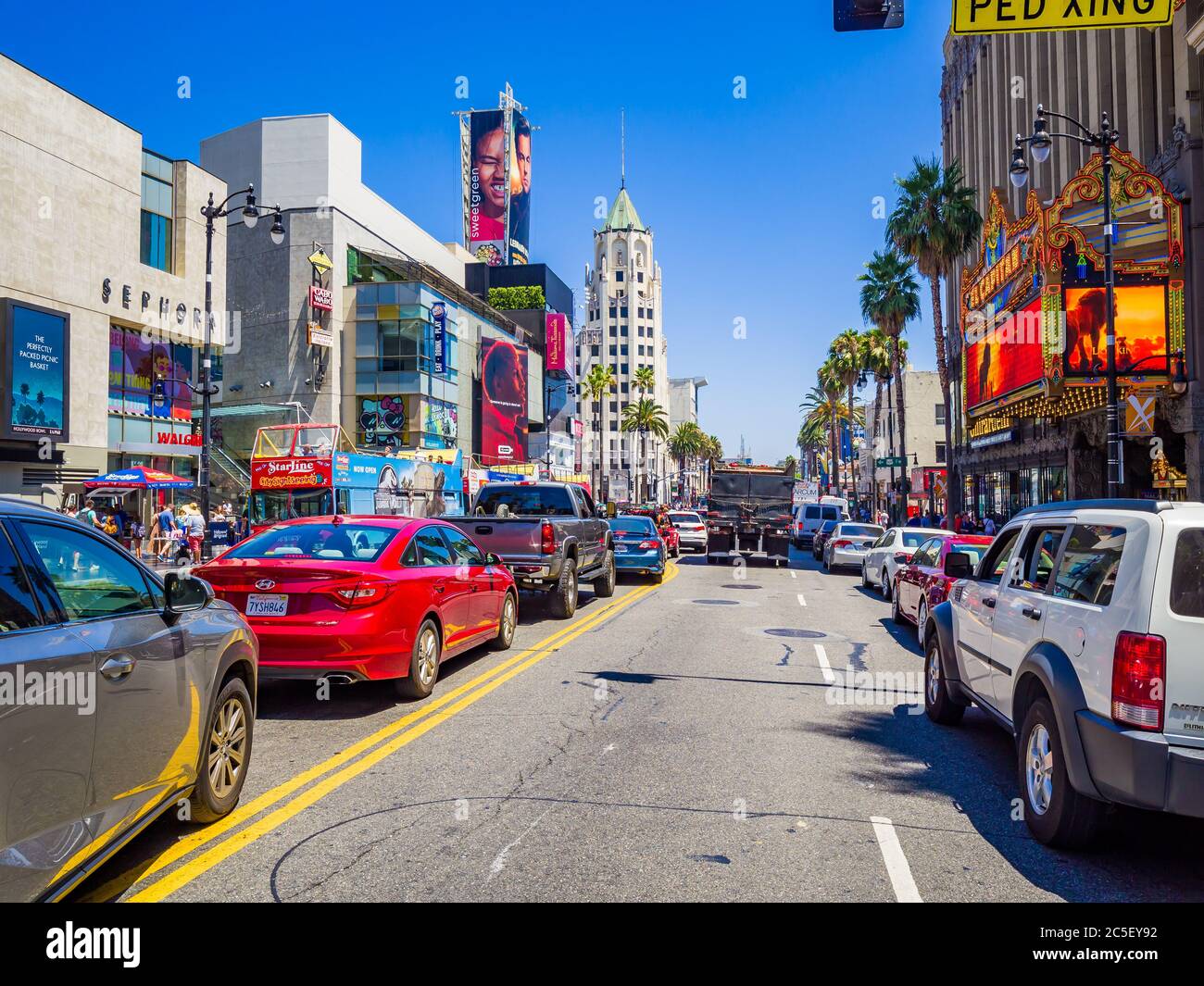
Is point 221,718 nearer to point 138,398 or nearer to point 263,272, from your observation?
point 138,398

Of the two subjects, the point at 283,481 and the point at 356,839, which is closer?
the point at 356,839

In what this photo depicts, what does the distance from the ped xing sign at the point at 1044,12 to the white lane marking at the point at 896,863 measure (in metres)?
5.64

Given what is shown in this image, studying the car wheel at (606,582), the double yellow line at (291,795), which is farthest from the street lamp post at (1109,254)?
the double yellow line at (291,795)

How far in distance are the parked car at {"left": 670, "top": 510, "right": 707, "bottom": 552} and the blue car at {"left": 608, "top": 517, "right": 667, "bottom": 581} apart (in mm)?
13786

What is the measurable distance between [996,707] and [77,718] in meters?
5.31

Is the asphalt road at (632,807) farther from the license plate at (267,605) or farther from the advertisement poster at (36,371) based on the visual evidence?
the advertisement poster at (36,371)

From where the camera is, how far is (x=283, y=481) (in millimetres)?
23797

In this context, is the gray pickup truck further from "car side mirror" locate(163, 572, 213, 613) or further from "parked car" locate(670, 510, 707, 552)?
"parked car" locate(670, 510, 707, 552)

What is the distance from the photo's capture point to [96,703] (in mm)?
3529

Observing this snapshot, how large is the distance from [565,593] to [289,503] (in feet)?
40.6

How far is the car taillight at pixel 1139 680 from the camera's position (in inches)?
163

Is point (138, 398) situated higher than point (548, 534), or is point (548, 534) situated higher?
point (138, 398)

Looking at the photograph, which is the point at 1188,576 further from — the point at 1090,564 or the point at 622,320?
the point at 622,320
